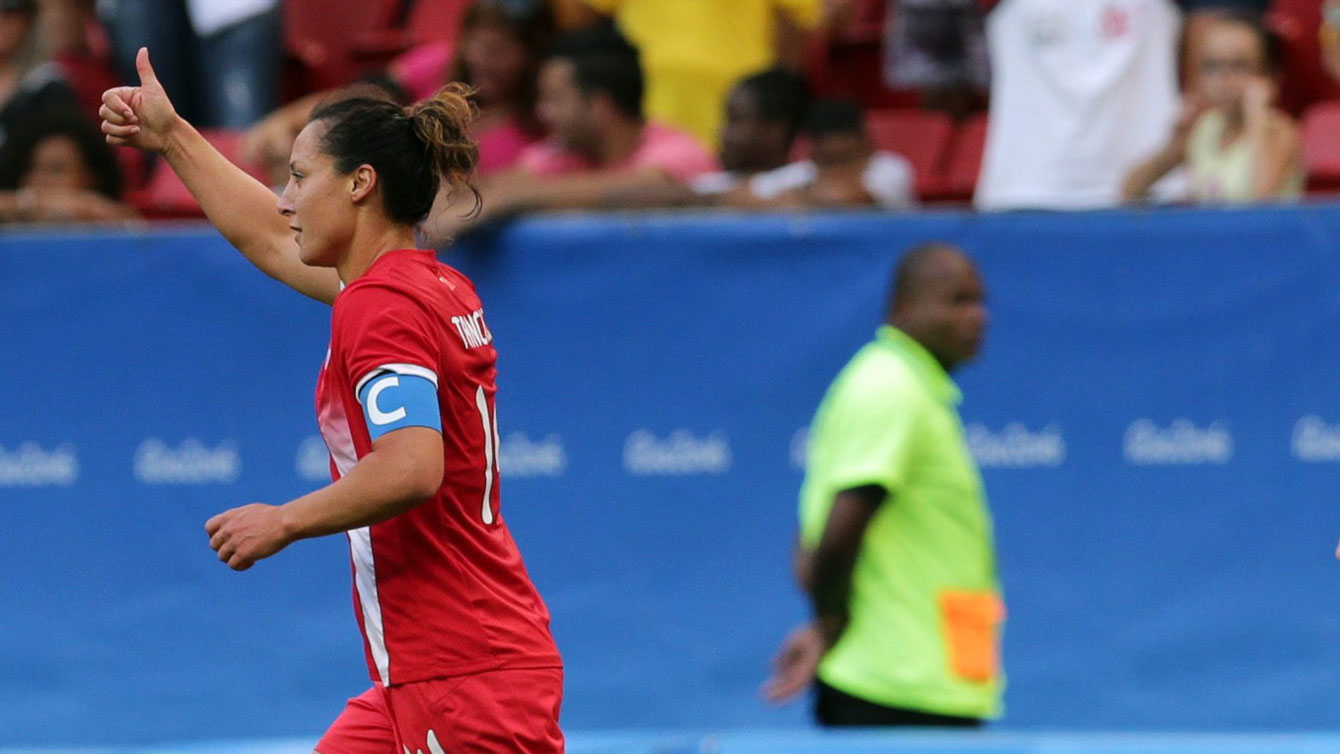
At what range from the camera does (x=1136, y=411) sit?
6.48 m

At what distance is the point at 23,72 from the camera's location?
8727 mm

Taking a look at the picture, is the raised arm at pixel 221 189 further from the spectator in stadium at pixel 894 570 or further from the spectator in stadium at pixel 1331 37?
the spectator in stadium at pixel 1331 37

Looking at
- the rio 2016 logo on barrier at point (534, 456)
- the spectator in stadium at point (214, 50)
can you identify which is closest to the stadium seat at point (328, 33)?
the spectator in stadium at point (214, 50)

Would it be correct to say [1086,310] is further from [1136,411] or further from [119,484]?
[119,484]

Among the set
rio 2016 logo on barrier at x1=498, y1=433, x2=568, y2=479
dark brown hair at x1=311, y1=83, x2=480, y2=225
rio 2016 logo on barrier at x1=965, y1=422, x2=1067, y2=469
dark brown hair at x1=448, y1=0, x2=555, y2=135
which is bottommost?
dark brown hair at x1=311, y1=83, x2=480, y2=225

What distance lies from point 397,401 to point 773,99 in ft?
14.5

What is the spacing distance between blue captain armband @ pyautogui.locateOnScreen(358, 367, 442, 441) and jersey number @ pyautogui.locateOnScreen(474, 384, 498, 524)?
210 millimetres

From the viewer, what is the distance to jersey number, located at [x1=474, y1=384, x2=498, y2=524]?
3592 mm

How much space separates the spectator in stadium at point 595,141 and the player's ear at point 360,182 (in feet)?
10.4

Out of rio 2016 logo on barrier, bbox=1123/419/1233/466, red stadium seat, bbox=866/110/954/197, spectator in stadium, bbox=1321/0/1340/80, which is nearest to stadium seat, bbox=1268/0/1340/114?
spectator in stadium, bbox=1321/0/1340/80

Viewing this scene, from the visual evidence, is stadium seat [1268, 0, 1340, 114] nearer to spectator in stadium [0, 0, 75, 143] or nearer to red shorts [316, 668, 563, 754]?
spectator in stadium [0, 0, 75, 143]

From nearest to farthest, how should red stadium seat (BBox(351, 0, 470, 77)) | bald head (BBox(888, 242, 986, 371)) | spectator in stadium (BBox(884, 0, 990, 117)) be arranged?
bald head (BBox(888, 242, 986, 371)) < spectator in stadium (BBox(884, 0, 990, 117)) < red stadium seat (BBox(351, 0, 470, 77))

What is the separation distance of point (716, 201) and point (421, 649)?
11.4ft

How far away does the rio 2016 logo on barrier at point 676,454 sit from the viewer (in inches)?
262
